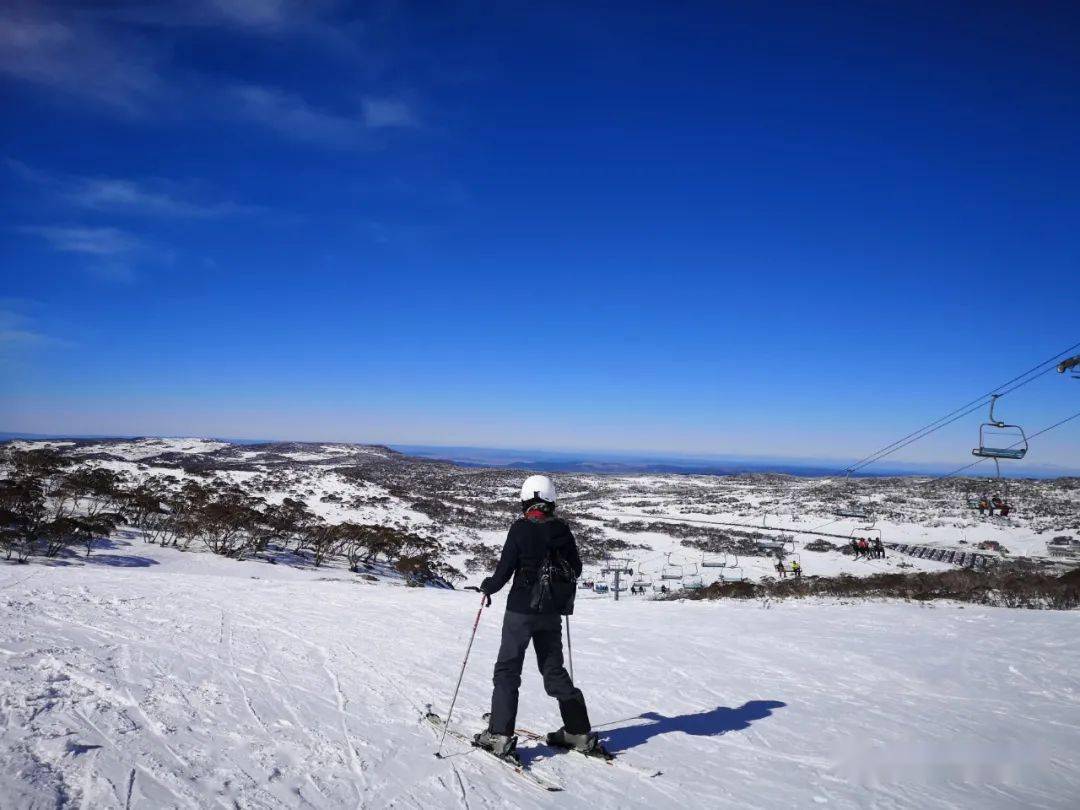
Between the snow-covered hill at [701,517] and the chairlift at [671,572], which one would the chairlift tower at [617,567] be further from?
the chairlift at [671,572]

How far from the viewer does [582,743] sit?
4863mm

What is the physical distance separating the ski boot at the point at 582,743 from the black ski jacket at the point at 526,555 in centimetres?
116

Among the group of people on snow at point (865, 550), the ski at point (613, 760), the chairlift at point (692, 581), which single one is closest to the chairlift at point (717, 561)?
the chairlift at point (692, 581)

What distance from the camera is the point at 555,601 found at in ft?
15.8

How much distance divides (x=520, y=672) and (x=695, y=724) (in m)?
2.62

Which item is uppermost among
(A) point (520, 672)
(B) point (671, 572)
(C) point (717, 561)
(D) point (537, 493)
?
(D) point (537, 493)

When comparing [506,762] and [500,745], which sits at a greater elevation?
[500,745]

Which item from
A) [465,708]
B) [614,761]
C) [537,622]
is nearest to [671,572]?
[465,708]

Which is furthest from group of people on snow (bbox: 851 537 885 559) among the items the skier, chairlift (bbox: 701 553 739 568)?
the skier

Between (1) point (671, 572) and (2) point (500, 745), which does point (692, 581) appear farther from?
(2) point (500, 745)

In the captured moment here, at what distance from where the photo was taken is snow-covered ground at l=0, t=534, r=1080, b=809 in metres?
3.89

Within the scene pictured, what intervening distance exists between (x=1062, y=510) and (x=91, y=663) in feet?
275

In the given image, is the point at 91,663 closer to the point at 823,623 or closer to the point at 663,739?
the point at 663,739

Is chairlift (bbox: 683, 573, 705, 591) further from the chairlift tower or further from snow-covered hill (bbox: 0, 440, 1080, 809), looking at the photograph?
snow-covered hill (bbox: 0, 440, 1080, 809)
